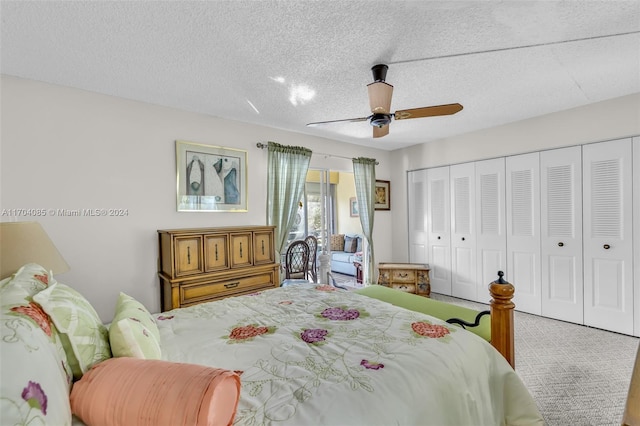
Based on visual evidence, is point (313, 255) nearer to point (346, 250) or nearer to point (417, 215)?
point (346, 250)

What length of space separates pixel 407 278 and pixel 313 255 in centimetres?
150

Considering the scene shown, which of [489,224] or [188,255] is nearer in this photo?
[188,255]

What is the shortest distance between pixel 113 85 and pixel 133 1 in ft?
4.02

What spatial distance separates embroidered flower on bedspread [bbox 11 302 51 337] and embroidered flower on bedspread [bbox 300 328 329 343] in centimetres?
98

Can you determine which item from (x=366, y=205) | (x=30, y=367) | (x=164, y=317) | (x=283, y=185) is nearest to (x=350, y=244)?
(x=366, y=205)

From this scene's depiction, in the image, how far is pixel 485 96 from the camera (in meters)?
2.83

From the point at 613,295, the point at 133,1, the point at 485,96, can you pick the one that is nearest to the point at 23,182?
the point at 133,1

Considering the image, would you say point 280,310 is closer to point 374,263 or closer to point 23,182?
point 23,182

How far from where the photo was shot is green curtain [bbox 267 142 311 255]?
362 cm

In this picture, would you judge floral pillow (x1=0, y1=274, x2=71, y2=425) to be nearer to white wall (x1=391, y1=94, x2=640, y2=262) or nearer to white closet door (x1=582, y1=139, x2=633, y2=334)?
white closet door (x1=582, y1=139, x2=633, y2=334)

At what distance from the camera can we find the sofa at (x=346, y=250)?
542 centimetres

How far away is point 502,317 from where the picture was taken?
1616 millimetres

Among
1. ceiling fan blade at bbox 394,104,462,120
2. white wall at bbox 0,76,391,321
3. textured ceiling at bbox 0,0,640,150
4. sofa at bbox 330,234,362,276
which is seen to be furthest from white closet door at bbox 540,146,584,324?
white wall at bbox 0,76,391,321

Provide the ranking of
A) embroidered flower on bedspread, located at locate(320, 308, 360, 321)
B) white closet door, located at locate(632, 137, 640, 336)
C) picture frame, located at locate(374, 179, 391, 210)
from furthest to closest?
picture frame, located at locate(374, 179, 391, 210), white closet door, located at locate(632, 137, 640, 336), embroidered flower on bedspread, located at locate(320, 308, 360, 321)
